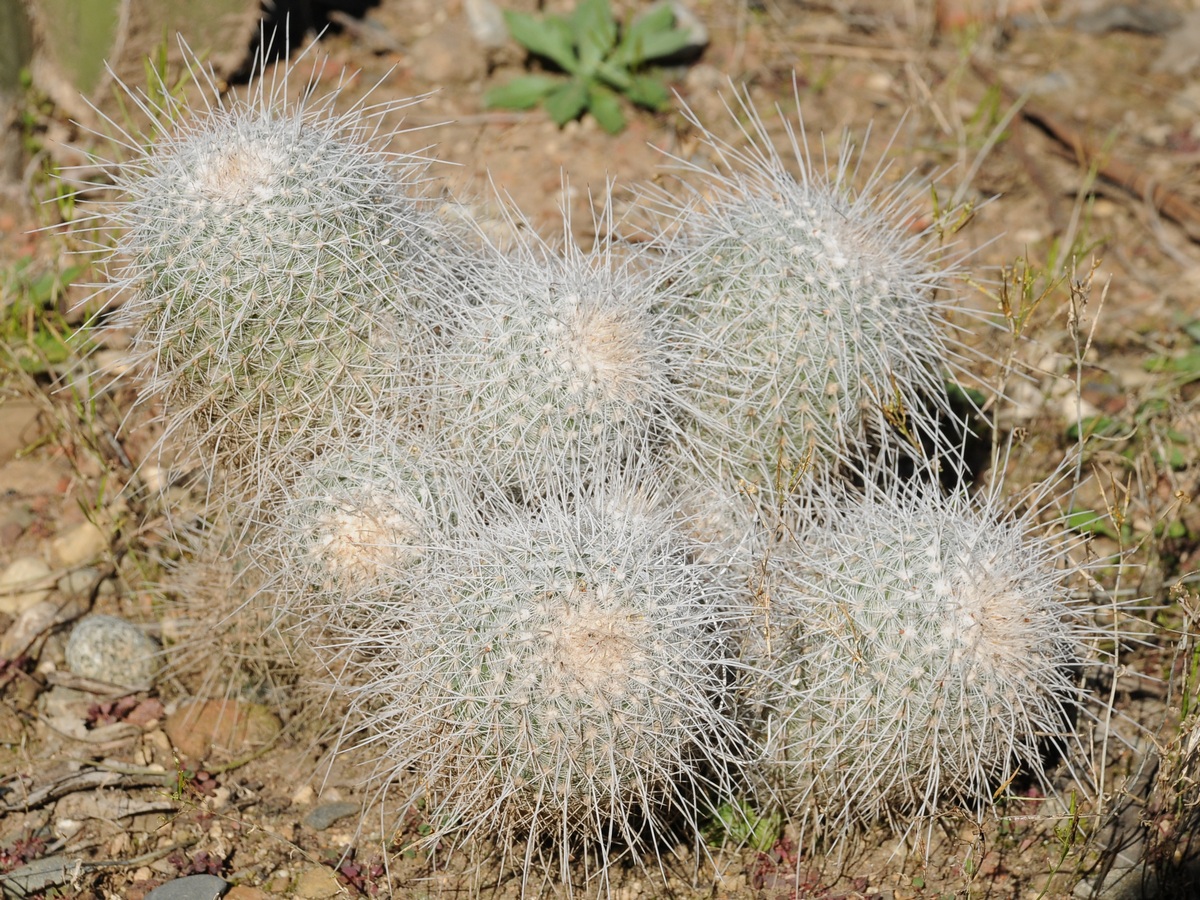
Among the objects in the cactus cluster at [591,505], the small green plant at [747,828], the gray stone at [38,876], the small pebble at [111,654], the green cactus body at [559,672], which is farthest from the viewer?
the small pebble at [111,654]

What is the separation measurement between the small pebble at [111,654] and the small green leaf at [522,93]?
2890mm

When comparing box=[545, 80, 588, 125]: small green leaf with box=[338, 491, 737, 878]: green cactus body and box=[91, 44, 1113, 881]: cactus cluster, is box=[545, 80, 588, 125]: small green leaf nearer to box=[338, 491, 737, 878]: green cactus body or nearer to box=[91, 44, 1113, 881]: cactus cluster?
box=[91, 44, 1113, 881]: cactus cluster

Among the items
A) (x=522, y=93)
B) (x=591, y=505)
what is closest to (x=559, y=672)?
(x=591, y=505)

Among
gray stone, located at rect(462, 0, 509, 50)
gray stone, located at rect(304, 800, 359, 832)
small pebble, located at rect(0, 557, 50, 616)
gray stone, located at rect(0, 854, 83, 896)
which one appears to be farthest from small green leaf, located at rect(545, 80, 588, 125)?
gray stone, located at rect(0, 854, 83, 896)

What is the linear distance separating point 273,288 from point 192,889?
1.42 m

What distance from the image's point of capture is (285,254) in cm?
266

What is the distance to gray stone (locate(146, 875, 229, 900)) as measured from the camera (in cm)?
268

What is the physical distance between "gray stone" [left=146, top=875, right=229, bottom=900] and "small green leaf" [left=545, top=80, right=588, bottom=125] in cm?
343

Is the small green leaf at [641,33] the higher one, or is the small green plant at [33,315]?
the small green leaf at [641,33]

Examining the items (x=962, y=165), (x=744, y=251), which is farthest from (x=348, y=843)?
(x=962, y=165)

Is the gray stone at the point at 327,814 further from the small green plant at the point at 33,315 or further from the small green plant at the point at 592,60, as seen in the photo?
the small green plant at the point at 592,60

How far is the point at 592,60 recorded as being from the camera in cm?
516

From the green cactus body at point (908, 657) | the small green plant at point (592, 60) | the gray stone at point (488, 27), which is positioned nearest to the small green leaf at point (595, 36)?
the small green plant at point (592, 60)

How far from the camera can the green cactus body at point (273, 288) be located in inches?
105
